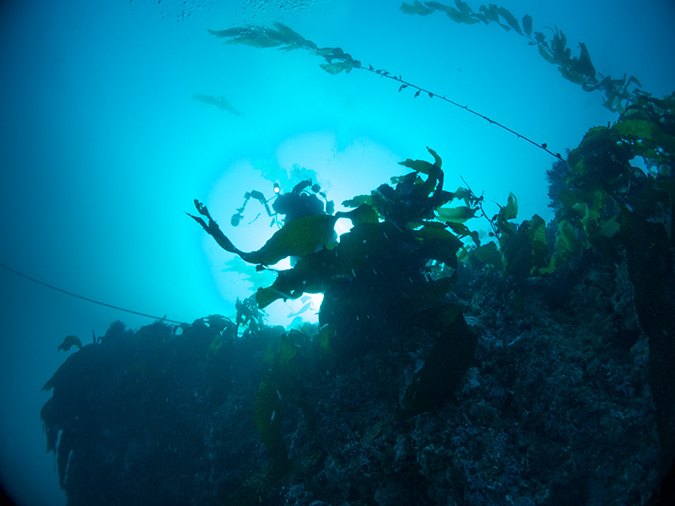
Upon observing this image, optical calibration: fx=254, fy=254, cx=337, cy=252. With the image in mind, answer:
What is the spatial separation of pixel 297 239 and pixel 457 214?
151cm

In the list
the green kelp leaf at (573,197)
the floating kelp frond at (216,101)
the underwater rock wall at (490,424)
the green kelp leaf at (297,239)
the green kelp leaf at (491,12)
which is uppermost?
the floating kelp frond at (216,101)

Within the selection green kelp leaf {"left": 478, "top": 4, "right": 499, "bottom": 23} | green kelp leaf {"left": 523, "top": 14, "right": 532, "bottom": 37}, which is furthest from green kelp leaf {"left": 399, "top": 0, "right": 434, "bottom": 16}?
green kelp leaf {"left": 523, "top": 14, "right": 532, "bottom": 37}

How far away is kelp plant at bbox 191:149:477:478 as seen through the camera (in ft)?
5.15

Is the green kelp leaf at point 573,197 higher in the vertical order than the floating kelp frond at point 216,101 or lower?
lower

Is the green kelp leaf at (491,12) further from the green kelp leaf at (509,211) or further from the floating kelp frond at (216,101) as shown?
the floating kelp frond at (216,101)

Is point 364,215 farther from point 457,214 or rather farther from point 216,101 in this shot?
point 216,101

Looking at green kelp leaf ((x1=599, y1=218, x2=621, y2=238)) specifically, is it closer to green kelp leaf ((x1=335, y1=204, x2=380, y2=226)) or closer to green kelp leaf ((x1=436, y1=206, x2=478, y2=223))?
green kelp leaf ((x1=436, y1=206, x2=478, y2=223))

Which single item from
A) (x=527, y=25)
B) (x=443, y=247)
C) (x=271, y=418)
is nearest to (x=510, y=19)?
(x=527, y=25)

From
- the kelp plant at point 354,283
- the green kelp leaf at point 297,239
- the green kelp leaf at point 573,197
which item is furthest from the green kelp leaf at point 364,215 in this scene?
the green kelp leaf at point 573,197

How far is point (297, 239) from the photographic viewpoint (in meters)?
1.77

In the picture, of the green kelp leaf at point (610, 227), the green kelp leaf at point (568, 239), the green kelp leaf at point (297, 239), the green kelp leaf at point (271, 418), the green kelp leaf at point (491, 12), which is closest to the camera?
the green kelp leaf at point (610, 227)

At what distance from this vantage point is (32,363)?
46.9 m

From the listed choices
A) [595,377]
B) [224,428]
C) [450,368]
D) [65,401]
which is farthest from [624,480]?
[65,401]

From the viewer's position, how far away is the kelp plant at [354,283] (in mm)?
1568
